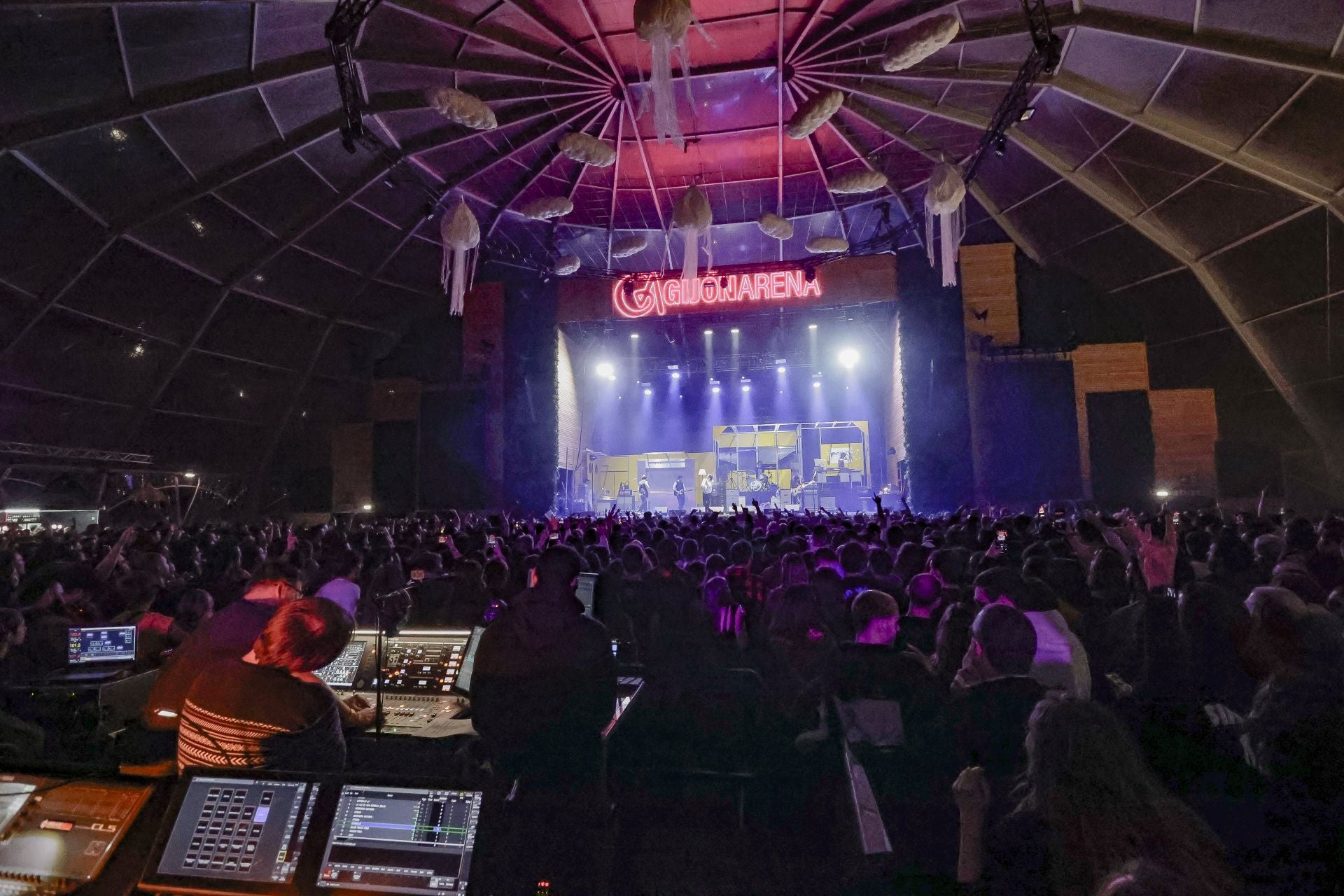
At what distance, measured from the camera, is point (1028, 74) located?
1091cm

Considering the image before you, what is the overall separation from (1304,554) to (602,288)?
17.5 meters

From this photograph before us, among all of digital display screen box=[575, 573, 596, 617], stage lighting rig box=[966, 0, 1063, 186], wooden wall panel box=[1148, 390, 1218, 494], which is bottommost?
digital display screen box=[575, 573, 596, 617]

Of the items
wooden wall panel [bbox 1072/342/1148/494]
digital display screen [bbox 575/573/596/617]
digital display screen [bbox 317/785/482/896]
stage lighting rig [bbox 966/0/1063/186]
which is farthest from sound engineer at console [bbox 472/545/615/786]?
wooden wall panel [bbox 1072/342/1148/494]

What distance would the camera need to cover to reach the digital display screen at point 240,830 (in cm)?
208

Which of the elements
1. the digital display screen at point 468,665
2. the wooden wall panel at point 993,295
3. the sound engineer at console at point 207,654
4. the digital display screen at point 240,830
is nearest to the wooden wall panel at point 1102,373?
the wooden wall panel at point 993,295

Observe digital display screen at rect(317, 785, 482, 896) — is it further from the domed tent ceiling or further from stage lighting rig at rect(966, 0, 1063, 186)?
the domed tent ceiling

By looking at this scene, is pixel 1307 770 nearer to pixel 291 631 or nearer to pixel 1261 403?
pixel 291 631

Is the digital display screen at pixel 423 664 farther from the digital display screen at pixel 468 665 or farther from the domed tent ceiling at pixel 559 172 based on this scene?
the domed tent ceiling at pixel 559 172

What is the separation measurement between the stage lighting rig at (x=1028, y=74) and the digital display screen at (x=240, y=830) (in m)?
11.5

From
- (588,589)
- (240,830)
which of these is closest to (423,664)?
(588,589)

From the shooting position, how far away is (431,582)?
Result: 568cm

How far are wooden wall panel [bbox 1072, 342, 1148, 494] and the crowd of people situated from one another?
1166 centimetres

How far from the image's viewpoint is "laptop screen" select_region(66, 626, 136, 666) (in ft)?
18.0

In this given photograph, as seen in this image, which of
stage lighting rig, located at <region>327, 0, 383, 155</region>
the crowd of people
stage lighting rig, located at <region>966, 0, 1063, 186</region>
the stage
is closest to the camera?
the crowd of people
